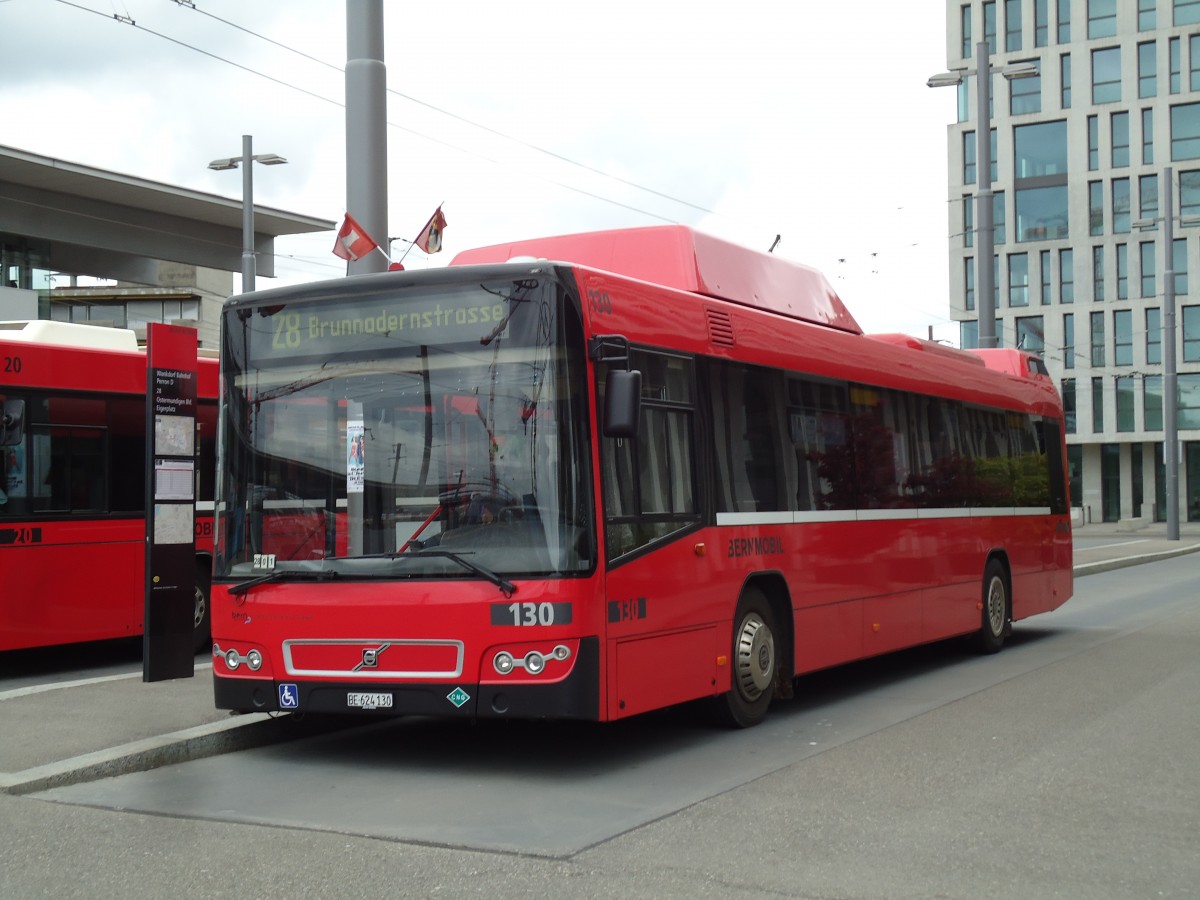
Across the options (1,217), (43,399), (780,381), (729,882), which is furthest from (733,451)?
(1,217)

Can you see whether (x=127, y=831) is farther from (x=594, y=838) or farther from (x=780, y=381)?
(x=780, y=381)

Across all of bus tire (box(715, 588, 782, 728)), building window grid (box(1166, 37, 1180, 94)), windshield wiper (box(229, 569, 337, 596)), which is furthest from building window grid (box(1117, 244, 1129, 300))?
windshield wiper (box(229, 569, 337, 596))

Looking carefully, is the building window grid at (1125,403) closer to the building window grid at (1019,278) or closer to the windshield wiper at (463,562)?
the building window grid at (1019,278)

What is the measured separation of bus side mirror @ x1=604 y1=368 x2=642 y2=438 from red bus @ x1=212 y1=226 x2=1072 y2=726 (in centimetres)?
1

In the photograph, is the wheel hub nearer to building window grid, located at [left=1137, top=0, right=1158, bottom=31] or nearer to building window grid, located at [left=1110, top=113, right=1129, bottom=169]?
building window grid, located at [left=1110, top=113, right=1129, bottom=169]

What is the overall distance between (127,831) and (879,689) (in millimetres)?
7099

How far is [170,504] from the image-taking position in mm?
10508

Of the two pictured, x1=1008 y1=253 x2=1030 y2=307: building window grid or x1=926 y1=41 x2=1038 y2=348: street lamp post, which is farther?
x1=1008 y1=253 x2=1030 y2=307: building window grid

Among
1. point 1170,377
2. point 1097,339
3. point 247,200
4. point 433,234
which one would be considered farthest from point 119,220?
point 1097,339

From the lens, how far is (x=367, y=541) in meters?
8.59

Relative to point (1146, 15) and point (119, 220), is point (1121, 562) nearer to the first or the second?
point (119, 220)

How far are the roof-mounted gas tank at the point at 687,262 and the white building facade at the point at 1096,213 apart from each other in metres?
54.7

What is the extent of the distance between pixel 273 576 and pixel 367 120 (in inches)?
164

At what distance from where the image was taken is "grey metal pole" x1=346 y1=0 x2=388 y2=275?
11.3 metres
